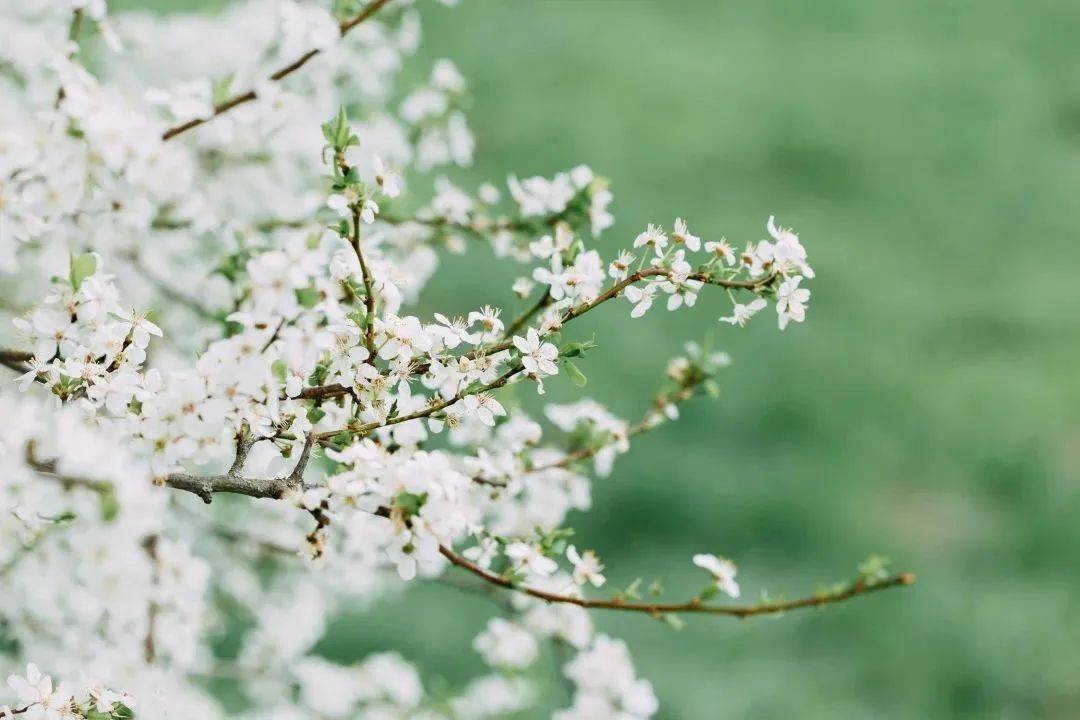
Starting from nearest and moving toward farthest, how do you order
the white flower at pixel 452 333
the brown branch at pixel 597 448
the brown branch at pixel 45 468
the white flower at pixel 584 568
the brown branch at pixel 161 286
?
the brown branch at pixel 45 468, the white flower at pixel 452 333, the white flower at pixel 584 568, the brown branch at pixel 597 448, the brown branch at pixel 161 286

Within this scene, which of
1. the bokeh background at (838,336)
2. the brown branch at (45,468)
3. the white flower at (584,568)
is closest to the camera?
→ the brown branch at (45,468)

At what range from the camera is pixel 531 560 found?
1930mm

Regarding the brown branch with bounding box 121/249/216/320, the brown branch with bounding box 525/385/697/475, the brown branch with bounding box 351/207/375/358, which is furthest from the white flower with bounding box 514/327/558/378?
the brown branch with bounding box 121/249/216/320

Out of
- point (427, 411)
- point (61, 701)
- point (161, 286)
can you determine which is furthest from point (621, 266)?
point (161, 286)

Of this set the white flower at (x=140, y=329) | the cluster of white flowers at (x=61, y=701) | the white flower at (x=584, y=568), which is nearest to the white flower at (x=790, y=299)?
the white flower at (x=584, y=568)

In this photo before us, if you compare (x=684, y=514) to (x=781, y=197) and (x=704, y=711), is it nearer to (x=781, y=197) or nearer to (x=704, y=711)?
(x=704, y=711)

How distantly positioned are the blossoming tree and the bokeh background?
1.90 metres

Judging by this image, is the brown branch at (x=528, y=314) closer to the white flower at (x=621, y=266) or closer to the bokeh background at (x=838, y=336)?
the white flower at (x=621, y=266)

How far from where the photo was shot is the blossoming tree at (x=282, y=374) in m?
1.74

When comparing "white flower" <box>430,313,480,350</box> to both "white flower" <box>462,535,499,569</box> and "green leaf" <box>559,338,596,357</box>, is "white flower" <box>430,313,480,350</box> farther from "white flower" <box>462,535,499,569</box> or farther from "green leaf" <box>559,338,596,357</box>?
"white flower" <box>462,535,499,569</box>

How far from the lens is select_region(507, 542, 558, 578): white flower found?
6.29 feet

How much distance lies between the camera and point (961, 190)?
777 cm

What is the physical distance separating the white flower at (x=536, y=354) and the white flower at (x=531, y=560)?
30 cm

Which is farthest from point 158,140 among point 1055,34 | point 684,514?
point 1055,34
